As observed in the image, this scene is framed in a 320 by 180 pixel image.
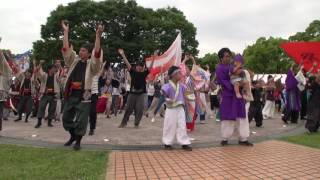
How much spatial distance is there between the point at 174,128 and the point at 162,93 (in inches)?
36.3

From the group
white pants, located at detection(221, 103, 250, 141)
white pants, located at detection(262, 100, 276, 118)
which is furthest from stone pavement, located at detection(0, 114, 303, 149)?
white pants, located at detection(262, 100, 276, 118)

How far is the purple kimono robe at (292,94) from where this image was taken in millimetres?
14109

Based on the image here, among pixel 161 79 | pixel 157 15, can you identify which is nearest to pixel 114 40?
pixel 157 15

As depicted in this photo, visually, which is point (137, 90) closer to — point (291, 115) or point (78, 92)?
point (78, 92)

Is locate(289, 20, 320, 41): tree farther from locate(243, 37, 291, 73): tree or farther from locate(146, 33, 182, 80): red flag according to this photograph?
locate(146, 33, 182, 80): red flag

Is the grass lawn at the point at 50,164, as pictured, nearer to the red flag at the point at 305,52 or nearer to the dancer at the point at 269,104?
the red flag at the point at 305,52

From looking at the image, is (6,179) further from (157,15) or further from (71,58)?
(157,15)

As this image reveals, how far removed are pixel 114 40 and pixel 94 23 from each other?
4.38 meters

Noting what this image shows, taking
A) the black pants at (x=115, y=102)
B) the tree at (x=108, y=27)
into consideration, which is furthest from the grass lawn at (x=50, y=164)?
the tree at (x=108, y=27)

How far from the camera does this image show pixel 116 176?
591cm

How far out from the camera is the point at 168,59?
42.7ft

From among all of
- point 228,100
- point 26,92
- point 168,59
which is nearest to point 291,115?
point 168,59

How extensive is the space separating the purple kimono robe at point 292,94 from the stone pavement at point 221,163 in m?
5.72

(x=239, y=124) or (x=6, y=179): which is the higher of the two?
(x=239, y=124)
